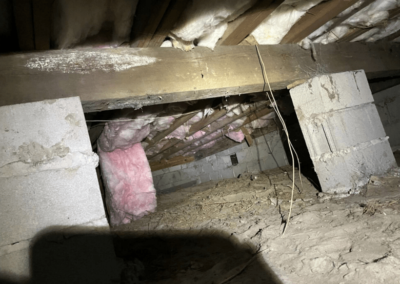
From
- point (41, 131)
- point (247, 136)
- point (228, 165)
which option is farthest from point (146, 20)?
point (228, 165)

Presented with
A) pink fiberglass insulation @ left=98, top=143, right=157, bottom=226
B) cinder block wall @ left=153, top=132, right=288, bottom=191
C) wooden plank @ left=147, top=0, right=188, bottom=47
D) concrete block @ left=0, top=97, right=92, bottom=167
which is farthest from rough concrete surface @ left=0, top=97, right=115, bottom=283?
cinder block wall @ left=153, top=132, right=288, bottom=191

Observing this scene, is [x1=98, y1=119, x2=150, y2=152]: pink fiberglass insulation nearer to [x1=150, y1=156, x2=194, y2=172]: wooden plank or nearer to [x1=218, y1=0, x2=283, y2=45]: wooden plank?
[x1=218, y1=0, x2=283, y2=45]: wooden plank

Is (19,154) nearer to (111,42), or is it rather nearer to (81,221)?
(81,221)

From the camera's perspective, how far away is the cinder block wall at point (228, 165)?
5.70 m

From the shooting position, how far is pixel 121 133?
3211mm

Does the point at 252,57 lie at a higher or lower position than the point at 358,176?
higher

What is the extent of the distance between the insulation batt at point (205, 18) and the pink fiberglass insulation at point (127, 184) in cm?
263

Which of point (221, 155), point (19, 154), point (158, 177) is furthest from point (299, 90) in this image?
point (158, 177)

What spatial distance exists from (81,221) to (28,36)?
1.04 metres

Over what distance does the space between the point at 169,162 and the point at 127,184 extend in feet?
10.4

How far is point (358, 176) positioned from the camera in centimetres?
203

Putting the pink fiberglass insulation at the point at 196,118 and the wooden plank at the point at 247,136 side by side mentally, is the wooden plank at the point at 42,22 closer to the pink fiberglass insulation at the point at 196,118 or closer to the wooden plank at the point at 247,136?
the pink fiberglass insulation at the point at 196,118

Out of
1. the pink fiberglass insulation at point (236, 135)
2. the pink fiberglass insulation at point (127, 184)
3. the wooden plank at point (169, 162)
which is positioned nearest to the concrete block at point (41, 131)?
the pink fiberglass insulation at point (127, 184)

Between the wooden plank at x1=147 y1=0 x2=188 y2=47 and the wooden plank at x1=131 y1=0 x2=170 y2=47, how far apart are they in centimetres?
4
